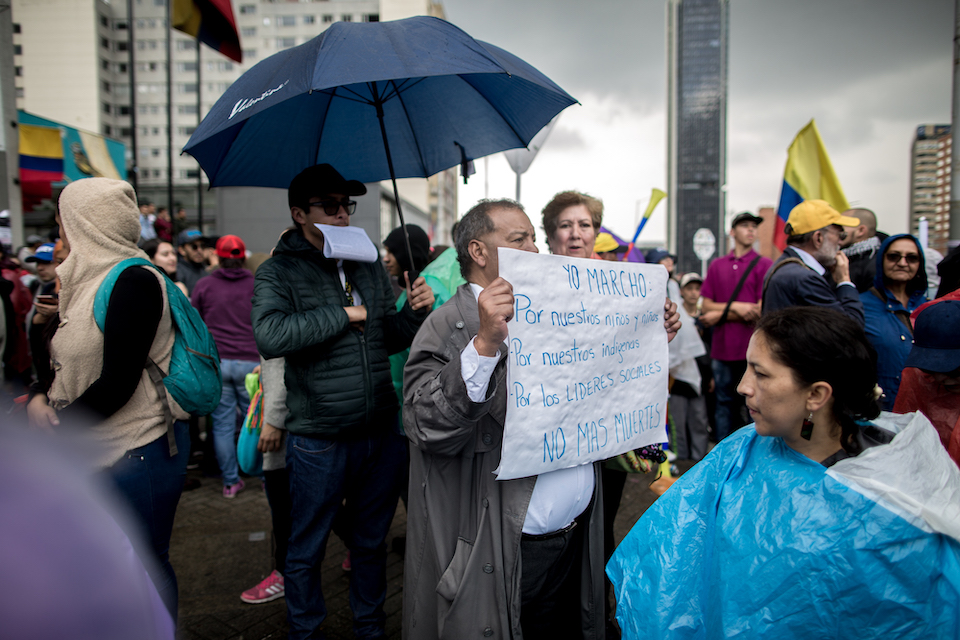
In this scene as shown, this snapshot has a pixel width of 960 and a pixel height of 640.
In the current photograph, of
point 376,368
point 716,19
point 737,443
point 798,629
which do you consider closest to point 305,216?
point 376,368

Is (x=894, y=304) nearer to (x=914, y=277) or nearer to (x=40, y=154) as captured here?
(x=914, y=277)

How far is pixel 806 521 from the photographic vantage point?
1.32 m

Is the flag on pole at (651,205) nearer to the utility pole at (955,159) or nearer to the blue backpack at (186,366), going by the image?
the utility pole at (955,159)

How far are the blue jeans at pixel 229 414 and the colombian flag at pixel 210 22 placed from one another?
2.74 m

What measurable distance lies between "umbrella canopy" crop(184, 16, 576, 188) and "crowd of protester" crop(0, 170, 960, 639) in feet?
1.46

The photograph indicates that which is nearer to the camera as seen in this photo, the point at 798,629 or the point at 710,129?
the point at 798,629

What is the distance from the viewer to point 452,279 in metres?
3.47

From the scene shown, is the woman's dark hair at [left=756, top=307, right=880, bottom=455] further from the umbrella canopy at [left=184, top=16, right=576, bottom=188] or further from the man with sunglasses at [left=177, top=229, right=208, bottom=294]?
the man with sunglasses at [left=177, top=229, right=208, bottom=294]

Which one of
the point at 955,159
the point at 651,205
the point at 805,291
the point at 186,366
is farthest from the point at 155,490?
the point at 955,159

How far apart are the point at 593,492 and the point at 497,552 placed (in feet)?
1.56

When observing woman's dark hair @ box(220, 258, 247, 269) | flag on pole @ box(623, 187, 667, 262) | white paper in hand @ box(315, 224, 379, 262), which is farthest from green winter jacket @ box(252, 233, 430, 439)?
woman's dark hair @ box(220, 258, 247, 269)

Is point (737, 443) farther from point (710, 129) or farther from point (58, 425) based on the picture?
point (710, 129)

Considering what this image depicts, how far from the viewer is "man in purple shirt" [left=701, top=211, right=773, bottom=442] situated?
17.0ft

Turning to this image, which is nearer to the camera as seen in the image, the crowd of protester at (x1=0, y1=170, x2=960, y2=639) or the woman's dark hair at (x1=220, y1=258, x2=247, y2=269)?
the crowd of protester at (x1=0, y1=170, x2=960, y2=639)
